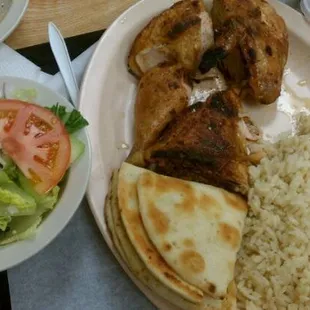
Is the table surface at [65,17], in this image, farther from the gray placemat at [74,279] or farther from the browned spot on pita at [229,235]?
the browned spot on pita at [229,235]

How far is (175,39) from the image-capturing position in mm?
1746

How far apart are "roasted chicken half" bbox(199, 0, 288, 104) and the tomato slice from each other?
0.60 m

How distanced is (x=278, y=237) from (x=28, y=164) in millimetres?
742

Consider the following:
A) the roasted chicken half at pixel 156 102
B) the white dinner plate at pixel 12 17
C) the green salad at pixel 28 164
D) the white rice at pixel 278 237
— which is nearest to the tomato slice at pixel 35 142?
the green salad at pixel 28 164

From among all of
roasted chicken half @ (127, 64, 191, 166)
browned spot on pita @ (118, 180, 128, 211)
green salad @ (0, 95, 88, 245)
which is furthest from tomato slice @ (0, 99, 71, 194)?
roasted chicken half @ (127, 64, 191, 166)

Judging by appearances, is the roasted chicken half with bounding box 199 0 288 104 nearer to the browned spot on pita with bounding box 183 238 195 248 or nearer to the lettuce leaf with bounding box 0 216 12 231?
the browned spot on pita with bounding box 183 238 195 248

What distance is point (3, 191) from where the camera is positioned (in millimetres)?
1259

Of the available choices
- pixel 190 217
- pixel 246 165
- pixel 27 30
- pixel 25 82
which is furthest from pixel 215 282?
pixel 27 30

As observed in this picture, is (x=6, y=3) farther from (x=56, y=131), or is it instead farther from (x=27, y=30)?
(x=56, y=131)

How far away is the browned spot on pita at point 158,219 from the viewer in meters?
1.45

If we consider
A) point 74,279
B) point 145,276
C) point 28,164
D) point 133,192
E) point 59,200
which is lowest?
point 74,279

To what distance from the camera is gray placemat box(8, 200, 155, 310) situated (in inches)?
61.0

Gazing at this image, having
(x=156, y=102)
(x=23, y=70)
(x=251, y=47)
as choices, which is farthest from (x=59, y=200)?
(x=251, y=47)

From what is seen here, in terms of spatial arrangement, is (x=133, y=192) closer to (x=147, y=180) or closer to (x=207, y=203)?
(x=147, y=180)
